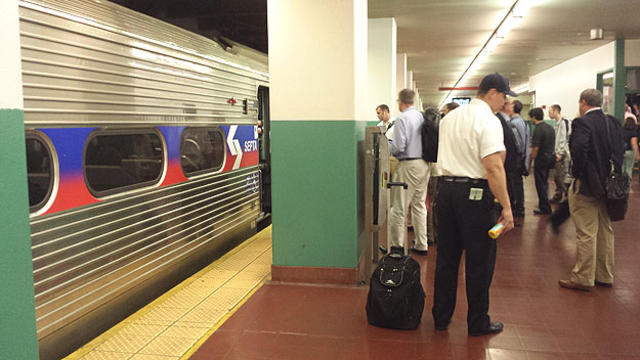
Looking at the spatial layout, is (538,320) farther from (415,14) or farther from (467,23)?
(467,23)

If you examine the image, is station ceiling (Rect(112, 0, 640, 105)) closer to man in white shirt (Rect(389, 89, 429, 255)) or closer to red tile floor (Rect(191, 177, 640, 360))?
man in white shirt (Rect(389, 89, 429, 255))

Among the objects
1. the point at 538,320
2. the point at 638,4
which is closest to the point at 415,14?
the point at 638,4

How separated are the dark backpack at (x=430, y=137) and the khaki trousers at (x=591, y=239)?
1.55m

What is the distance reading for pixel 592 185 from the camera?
16.0 feet

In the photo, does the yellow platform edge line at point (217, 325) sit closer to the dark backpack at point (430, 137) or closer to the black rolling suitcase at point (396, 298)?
the black rolling suitcase at point (396, 298)

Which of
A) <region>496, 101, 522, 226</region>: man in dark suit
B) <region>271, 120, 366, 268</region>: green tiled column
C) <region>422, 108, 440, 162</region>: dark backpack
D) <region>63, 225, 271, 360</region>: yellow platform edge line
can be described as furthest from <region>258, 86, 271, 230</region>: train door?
<region>496, 101, 522, 226</region>: man in dark suit

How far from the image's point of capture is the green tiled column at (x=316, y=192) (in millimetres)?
5117

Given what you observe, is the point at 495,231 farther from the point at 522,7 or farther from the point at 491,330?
the point at 522,7

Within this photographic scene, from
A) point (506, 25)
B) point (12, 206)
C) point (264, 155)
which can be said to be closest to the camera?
point (12, 206)

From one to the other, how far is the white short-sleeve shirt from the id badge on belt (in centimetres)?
9

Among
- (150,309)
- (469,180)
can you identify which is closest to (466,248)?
(469,180)

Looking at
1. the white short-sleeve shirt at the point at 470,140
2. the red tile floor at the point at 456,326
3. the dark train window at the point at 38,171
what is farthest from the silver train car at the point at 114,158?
the white short-sleeve shirt at the point at 470,140

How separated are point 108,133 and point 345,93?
2.12 metres

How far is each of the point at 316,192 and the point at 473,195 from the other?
5.82 ft
